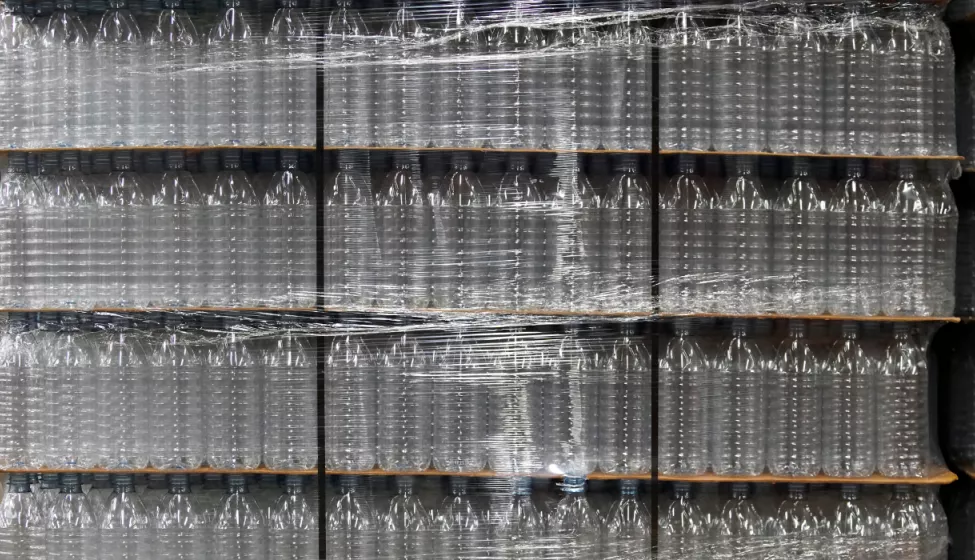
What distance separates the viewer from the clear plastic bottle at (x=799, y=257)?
2.62 m

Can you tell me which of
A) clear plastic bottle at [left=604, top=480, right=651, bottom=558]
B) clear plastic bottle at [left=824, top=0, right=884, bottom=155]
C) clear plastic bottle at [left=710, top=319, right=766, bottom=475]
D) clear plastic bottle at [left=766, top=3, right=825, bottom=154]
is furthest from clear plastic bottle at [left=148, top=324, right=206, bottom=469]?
clear plastic bottle at [left=824, top=0, right=884, bottom=155]

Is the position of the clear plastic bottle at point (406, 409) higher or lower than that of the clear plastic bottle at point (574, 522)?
higher

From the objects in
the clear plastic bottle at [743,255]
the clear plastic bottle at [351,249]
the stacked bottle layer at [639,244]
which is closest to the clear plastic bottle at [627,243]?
the stacked bottle layer at [639,244]

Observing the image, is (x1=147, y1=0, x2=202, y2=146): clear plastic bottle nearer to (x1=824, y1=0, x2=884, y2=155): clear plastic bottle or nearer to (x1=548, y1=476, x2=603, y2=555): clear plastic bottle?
(x1=548, y1=476, x2=603, y2=555): clear plastic bottle

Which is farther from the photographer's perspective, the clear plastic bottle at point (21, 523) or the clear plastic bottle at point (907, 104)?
the clear plastic bottle at point (21, 523)

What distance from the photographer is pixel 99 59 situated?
267 centimetres

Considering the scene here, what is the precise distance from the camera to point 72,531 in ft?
8.94

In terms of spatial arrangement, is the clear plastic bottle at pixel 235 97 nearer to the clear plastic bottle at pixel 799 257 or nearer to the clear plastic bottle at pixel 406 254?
the clear plastic bottle at pixel 406 254

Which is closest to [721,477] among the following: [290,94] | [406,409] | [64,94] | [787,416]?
[787,416]

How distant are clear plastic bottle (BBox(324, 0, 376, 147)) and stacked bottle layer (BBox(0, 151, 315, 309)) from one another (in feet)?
0.66

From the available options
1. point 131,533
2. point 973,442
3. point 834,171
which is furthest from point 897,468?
point 131,533

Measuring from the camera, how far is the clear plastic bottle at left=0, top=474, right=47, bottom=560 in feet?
8.95

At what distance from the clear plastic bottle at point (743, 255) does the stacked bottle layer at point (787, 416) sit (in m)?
0.11

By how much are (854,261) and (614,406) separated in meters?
0.95
